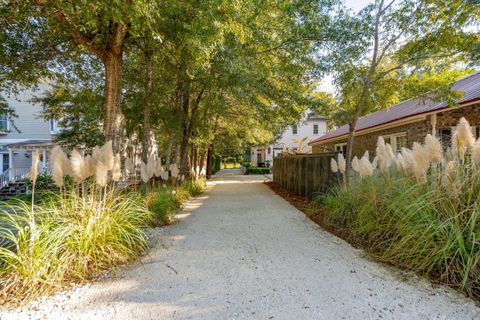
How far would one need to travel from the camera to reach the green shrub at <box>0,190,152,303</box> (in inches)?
97.6

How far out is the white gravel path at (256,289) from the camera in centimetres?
224

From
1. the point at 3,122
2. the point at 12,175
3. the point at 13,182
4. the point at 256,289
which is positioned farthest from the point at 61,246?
the point at 3,122

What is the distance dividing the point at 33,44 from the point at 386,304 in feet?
29.9

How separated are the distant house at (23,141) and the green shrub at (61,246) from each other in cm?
1316

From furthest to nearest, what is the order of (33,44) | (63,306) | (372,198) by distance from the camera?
(33,44) < (372,198) < (63,306)

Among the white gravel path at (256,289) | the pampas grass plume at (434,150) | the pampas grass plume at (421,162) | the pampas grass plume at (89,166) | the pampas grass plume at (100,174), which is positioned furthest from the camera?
the pampas grass plume at (89,166)

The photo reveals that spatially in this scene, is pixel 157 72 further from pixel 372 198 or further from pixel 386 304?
pixel 386 304

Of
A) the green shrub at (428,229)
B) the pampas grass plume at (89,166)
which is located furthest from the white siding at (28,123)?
the green shrub at (428,229)

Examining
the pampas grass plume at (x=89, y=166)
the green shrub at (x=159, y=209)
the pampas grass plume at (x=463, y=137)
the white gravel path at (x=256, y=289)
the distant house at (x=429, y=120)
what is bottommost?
the white gravel path at (x=256, y=289)

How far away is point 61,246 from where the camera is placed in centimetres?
275

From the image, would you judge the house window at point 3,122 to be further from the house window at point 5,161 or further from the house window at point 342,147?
the house window at point 342,147

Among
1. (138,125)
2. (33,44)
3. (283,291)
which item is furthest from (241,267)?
(138,125)

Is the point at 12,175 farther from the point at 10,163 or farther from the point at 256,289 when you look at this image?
the point at 256,289

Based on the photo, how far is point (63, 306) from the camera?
92.5 inches
